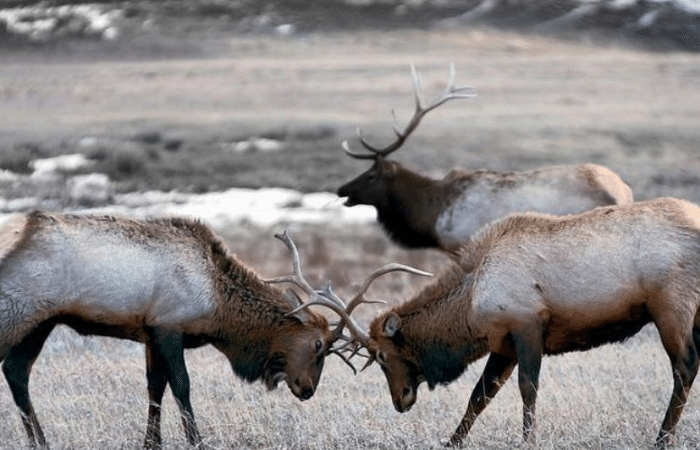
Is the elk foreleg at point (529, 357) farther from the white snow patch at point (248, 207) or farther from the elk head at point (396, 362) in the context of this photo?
the white snow patch at point (248, 207)

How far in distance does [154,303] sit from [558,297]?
262 centimetres

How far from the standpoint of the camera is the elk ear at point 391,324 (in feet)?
34.9

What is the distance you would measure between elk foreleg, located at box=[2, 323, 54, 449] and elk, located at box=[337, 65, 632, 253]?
6.73 metres

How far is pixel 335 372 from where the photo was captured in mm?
13258

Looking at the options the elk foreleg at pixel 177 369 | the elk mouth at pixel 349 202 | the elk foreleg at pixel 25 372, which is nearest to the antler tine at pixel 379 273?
the elk foreleg at pixel 177 369

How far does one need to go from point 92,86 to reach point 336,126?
5.16 meters

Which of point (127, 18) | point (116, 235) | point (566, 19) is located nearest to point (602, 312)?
point (116, 235)

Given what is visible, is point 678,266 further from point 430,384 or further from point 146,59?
point 146,59

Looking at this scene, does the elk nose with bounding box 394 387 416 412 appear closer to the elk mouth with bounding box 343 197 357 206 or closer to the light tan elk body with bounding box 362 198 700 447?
the light tan elk body with bounding box 362 198 700 447

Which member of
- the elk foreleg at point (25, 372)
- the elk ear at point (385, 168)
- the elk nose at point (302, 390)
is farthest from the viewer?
the elk ear at point (385, 168)

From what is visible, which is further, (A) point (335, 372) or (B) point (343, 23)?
(B) point (343, 23)

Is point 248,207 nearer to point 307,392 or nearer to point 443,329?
point 307,392

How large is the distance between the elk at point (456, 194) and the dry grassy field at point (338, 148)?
3.03ft

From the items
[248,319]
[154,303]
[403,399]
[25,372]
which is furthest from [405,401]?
[25,372]
